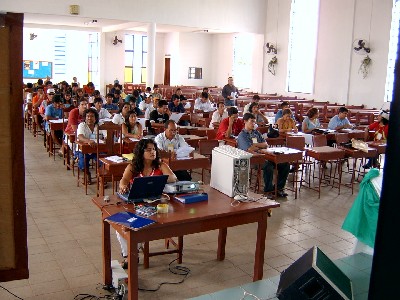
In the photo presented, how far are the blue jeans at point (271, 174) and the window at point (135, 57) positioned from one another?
17674mm

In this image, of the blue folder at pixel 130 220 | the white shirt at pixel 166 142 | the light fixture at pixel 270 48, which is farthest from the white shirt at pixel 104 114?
the light fixture at pixel 270 48

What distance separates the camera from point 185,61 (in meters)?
23.0

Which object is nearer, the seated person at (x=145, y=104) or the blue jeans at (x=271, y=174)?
the blue jeans at (x=271, y=174)

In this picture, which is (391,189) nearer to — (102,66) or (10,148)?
(10,148)

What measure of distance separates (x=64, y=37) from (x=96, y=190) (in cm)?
1996

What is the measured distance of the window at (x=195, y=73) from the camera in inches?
917

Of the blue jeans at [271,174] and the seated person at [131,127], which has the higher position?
the seated person at [131,127]

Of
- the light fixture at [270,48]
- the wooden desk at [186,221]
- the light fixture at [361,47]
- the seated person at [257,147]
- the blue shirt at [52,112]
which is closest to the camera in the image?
the wooden desk at [186,221]

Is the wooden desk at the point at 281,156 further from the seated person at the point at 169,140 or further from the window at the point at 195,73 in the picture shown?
the window at the point at 195,73

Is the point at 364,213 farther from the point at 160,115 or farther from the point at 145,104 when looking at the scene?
the point at 145,104

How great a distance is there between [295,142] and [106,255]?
15.4ft

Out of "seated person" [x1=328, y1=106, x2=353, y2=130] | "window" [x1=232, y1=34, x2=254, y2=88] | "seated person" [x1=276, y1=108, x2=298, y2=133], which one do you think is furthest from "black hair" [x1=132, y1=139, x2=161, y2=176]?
"window" [x1=232, y1=34, x2=254, y2=88]

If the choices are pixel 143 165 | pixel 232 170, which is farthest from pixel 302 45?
pixel 232 170

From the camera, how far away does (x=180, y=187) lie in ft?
14.1
